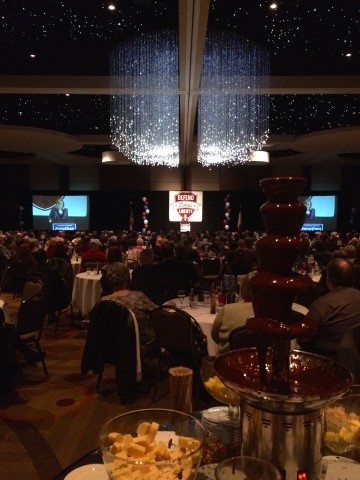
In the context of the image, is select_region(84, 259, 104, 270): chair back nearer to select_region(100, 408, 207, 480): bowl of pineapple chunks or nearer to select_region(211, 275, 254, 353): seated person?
select_region(211, 275, 254, 353): seated person

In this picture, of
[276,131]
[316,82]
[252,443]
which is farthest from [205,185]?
[252,443]

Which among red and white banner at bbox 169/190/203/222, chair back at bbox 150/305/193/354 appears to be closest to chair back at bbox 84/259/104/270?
chair back at bbox 150/305/193/354

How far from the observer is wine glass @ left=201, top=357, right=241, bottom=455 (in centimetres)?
131

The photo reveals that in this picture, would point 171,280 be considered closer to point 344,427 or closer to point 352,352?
point 352,352

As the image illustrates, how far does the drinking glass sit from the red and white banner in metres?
15.6

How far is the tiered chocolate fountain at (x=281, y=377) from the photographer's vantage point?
909mm

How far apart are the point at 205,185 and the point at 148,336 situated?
14656 mm

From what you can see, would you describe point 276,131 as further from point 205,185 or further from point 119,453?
point 119,453

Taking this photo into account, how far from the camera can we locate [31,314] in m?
4.17

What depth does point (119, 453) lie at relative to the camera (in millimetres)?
1003

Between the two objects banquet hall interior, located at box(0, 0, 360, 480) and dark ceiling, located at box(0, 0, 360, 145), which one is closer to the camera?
banquet hall interior, located at box(0, 0, 360, 480)

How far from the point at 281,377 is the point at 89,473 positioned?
0.57 metres

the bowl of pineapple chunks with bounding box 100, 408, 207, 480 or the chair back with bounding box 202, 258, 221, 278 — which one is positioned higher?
the bowl of pineapple chunks with bounding box 100, 408, 207, 480

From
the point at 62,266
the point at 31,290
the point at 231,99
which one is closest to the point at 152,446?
the point at 31,290
